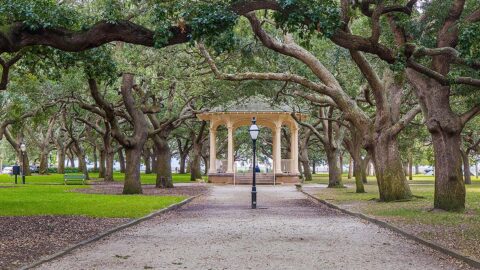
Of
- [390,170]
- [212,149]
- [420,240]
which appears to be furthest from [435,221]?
[212,149]

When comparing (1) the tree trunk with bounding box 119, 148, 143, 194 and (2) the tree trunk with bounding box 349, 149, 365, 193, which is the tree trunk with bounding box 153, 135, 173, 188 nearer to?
(1) the tree trunk with bounding box 119, 148, 143, 194

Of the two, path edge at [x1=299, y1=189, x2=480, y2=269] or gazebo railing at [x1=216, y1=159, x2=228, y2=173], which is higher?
gazebo railing at [x1=216, y1=159, x2=228, y2=173]

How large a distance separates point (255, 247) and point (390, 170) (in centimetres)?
1165

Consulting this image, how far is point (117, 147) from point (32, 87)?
24.7 metres

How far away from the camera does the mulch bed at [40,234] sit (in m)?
9.42

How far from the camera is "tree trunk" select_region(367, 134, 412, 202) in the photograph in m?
21.0

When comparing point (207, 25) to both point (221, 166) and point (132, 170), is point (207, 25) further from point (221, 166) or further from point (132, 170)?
point (221, 166)

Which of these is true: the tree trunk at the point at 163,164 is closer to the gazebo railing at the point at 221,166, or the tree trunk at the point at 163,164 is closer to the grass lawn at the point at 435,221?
the gazebo railing at the point at 221,166

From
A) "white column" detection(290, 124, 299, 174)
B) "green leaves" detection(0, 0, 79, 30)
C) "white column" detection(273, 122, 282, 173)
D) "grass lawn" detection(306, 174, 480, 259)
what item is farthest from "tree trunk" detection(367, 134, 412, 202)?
"white column" detection(290, 124, 299, 174)

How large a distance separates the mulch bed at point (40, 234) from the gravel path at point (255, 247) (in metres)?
0.52

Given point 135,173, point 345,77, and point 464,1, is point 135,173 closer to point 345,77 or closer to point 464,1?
point 345,77

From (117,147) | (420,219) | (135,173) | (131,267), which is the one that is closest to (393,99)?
(420,219)

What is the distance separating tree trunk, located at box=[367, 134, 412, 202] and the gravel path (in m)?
5.46

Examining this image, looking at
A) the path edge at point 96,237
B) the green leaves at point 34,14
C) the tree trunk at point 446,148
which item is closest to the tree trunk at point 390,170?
the tree trunk at point 446,148
